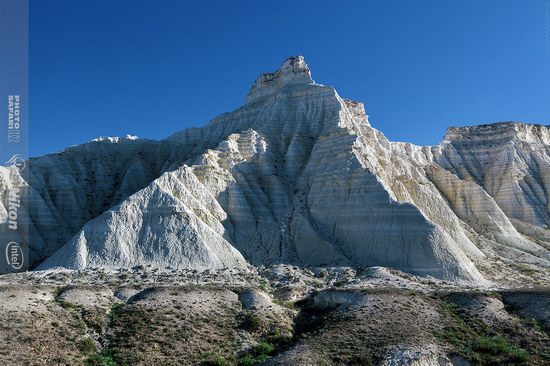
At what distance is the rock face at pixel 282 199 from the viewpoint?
4025cm

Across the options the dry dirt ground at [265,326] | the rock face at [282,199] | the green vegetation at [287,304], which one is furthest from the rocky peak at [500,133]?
the green vegetation at [287,304]

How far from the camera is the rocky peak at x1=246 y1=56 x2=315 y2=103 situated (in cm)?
6925

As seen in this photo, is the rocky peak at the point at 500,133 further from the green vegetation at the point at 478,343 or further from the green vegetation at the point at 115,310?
the green vegetation at the point at 115,310

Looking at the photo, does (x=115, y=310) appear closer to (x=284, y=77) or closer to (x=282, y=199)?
(x=282, y=199)

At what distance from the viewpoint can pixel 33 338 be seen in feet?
69.6

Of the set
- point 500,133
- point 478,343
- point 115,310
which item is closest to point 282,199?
point 115,310

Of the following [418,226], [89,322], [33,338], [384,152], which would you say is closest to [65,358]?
[33,338]

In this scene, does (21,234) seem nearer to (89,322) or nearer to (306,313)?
(89,322)

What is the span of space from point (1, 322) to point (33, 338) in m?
2.43

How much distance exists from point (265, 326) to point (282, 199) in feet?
86.0

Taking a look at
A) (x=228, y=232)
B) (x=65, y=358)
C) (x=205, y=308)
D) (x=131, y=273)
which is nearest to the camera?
(x=65, y=358)

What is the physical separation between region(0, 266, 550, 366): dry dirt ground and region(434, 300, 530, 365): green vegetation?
2.3 inches

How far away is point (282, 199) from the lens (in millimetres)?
50312

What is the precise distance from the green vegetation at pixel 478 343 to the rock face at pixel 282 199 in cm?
1375
